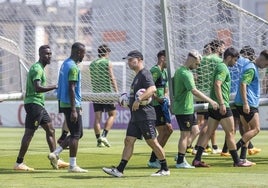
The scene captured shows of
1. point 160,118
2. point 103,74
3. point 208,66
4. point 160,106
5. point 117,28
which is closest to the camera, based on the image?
point 160,118

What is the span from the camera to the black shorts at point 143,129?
48.8 feet

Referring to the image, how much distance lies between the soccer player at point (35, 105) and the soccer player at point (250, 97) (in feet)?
10.7

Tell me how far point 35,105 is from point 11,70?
7790mm

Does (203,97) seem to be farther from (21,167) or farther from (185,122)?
(21,167)

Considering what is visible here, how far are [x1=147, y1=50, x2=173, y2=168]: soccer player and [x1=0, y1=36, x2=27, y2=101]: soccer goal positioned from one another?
400 centimetres

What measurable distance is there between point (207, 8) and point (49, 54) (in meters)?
4.64

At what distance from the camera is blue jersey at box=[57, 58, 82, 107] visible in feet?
→ 51.5

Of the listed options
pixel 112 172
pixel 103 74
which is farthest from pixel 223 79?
pixel 103 74

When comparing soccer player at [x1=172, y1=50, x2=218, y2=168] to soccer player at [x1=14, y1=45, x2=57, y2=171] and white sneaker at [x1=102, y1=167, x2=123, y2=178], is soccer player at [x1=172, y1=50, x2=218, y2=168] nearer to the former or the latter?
white sneaker at [x1=102, y1=167, x2=123, y2=178]

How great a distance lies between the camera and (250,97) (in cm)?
1767

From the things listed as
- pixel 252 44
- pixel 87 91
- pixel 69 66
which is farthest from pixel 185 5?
pixel 69 66

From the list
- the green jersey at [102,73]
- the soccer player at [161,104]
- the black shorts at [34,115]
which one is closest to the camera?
the black shorts at [34,115]

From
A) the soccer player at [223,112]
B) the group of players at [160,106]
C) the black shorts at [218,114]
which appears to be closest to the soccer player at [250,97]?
the group of players at [160,106]

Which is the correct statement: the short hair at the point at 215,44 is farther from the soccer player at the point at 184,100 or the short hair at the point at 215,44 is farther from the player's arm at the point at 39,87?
the player's arm at the point at 39,87
